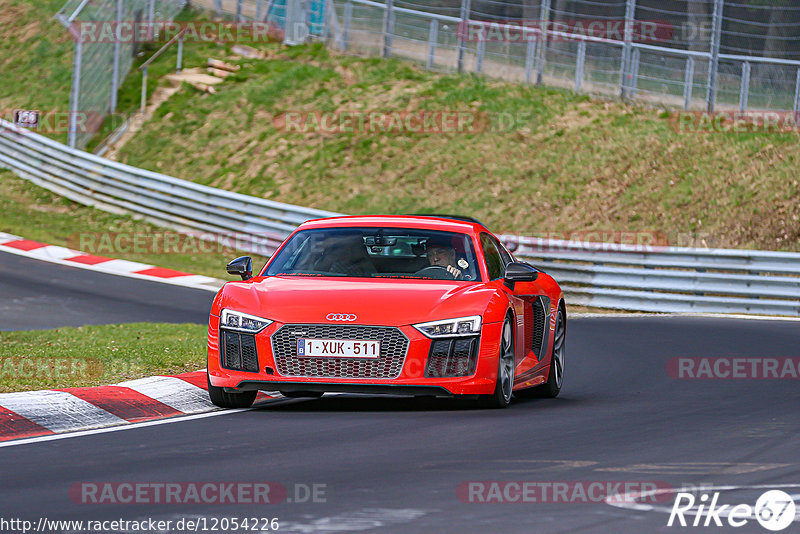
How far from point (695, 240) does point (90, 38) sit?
14938 mm

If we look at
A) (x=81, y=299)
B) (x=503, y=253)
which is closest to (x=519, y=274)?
(x=503, y=253)

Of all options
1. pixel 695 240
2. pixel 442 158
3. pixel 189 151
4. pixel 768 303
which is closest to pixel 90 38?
pixel 189 151

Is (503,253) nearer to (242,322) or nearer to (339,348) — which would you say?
(339,348)

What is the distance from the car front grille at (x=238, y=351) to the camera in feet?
30.0

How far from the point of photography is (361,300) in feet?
29.9

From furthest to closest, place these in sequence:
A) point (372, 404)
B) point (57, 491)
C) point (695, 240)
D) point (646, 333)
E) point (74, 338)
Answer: point (695, 240), point (646, 333), point (74, 338), point (372, 404), point (57, 491)

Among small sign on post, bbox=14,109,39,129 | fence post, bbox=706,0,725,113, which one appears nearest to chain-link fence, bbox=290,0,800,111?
fence post, bbox=706,0,725,113

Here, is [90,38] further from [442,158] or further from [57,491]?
[57,491]

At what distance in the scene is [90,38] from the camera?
31.6 m
